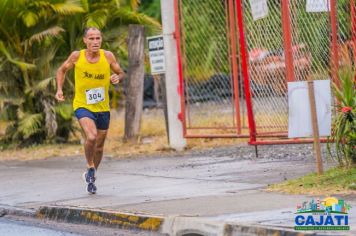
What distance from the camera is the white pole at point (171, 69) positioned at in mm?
16922

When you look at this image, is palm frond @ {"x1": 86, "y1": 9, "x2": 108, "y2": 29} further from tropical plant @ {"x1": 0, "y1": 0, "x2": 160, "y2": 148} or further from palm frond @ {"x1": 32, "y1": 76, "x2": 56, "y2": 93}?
palm frond @ {"x1": 32, "y1": 76, "x2": 56, "y2": 93}

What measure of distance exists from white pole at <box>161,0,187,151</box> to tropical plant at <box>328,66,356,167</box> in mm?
5556

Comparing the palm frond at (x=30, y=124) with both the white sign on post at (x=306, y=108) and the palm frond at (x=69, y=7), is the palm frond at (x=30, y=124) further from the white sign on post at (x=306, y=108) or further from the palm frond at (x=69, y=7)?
the white sign on post at (x=306, y=108)

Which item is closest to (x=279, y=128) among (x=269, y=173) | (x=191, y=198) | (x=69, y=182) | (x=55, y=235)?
(x=269, y=173)

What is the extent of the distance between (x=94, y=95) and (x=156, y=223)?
3172 mm

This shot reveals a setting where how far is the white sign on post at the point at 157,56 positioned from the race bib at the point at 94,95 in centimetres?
459

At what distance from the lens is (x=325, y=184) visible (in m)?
11.1

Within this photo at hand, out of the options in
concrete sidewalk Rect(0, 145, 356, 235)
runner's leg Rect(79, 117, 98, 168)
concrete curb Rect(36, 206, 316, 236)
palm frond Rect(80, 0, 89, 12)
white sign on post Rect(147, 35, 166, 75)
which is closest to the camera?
concrete curb Rect(36, 206, 316, 236)

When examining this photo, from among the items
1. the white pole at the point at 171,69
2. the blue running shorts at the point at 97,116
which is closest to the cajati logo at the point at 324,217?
the blue running shorts at the point at 97,116

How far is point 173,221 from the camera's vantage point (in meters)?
9.58

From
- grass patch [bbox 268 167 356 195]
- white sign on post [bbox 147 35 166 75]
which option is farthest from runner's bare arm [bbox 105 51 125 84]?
white sign on post [bbox 147 35 166 75]

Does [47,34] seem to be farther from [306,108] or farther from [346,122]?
[346,122]

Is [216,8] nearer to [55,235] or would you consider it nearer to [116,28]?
[116,28]

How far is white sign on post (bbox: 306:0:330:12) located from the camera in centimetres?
1365
